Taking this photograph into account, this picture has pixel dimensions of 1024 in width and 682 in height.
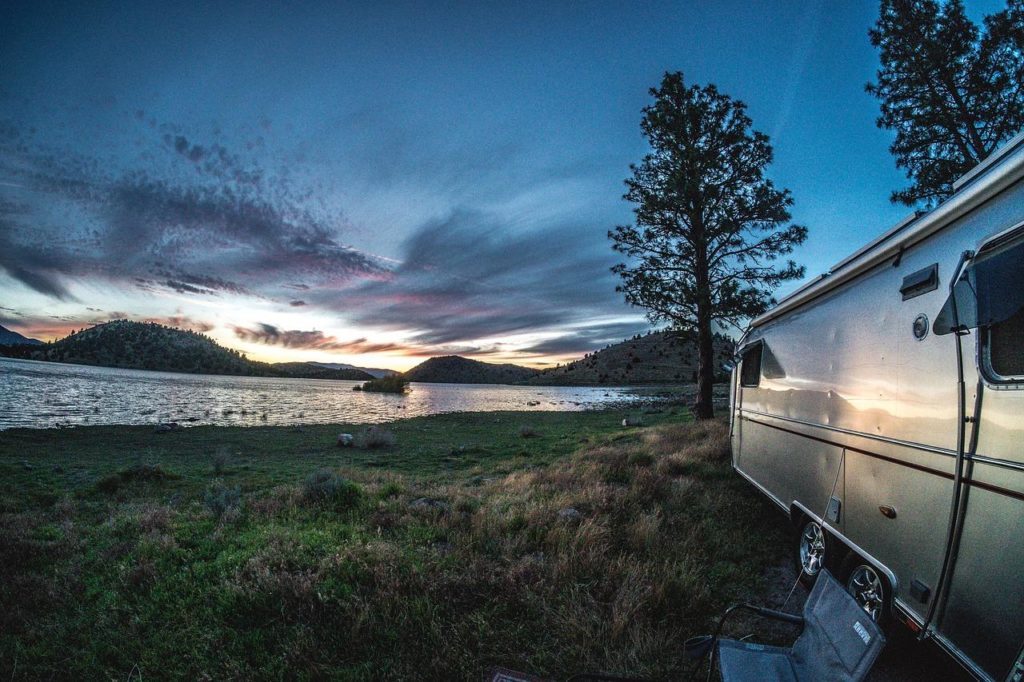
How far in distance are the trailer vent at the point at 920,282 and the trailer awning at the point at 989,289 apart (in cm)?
37

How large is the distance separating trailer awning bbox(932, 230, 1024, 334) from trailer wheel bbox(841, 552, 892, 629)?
2.23 meters

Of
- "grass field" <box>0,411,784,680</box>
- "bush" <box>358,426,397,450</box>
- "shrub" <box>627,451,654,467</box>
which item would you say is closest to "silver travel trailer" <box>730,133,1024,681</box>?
"grass field" <box>0,411,784,680</box>

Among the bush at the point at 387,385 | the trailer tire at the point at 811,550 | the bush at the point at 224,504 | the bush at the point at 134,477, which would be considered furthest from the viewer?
the bush at the point at 387,385

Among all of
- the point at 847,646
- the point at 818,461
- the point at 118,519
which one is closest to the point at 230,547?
the point at 118,519

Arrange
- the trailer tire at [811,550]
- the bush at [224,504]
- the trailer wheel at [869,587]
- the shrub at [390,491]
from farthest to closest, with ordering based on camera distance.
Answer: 1. the shrub at [390,491]
2. the bush at [224,504]
3. the trailer tire at [811,550]
4. the trailer wheel at [869,587]

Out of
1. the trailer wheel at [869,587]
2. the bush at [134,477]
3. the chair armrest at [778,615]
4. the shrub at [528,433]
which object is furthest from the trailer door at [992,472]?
the shrub at [528,433]

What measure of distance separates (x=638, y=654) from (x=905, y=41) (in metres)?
17.0

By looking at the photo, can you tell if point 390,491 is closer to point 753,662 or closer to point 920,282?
point 753,662

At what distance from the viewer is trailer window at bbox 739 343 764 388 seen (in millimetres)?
7353

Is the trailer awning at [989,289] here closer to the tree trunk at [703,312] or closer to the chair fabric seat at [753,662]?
the chair fabric seat at [753,662]

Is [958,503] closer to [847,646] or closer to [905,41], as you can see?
[847,646]

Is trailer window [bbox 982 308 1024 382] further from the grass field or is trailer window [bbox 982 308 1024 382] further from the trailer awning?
the grass field

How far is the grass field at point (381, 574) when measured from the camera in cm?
375

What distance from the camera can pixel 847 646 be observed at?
8.91 feet
